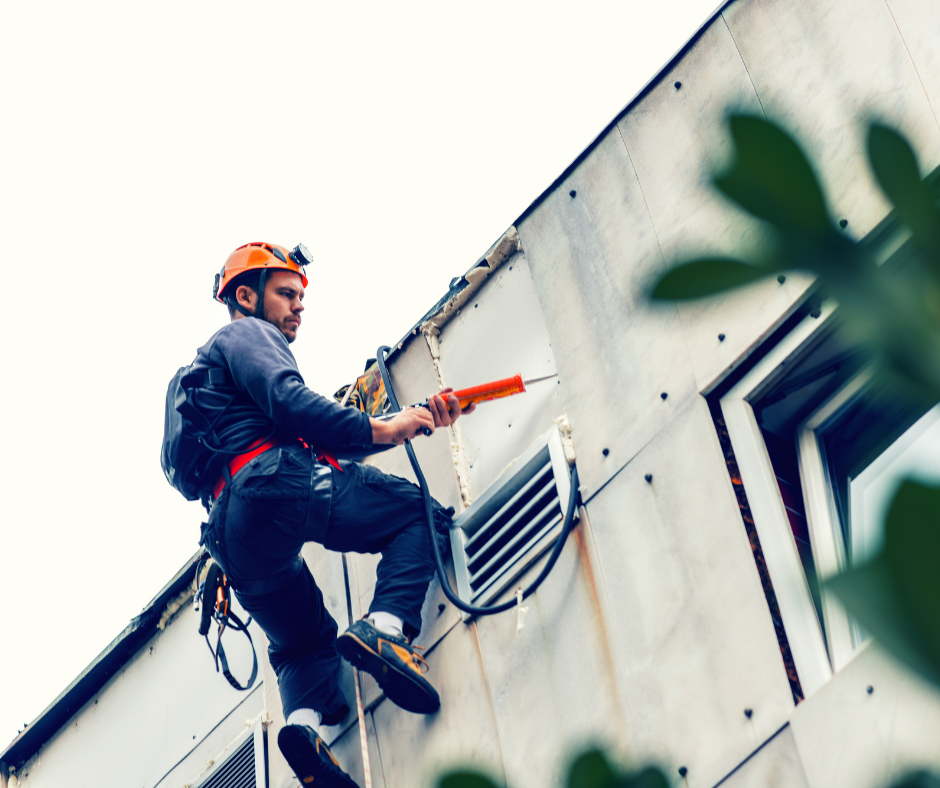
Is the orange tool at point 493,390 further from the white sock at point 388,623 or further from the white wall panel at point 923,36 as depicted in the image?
the white wall panel at point 923,36

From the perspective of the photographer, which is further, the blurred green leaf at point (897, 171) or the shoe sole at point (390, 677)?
the shoe sole at point (390, 677)

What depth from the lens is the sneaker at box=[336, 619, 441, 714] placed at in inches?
131

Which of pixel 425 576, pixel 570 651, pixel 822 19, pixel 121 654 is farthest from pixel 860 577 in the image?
pixel 121 654

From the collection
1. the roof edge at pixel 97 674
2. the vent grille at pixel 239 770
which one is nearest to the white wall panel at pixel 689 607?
the vent grille at pixel 239 770

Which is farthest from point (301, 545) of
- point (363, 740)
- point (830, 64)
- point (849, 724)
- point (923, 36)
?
point (923, 36)

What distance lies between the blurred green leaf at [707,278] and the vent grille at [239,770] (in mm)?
4390

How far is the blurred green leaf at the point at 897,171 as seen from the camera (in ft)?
1.88

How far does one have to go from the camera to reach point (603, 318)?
3.58m

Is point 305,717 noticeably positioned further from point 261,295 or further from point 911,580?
point 911,580

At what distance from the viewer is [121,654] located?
583cm

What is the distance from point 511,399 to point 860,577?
3509 millimetres

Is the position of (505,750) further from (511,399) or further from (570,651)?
(511,399)

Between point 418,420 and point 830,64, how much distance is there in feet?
5.48

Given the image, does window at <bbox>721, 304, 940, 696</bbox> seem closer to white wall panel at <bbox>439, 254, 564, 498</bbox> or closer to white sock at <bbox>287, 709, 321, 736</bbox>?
white wall panel at <bbox>439, 254, 564, 498</bbox>
